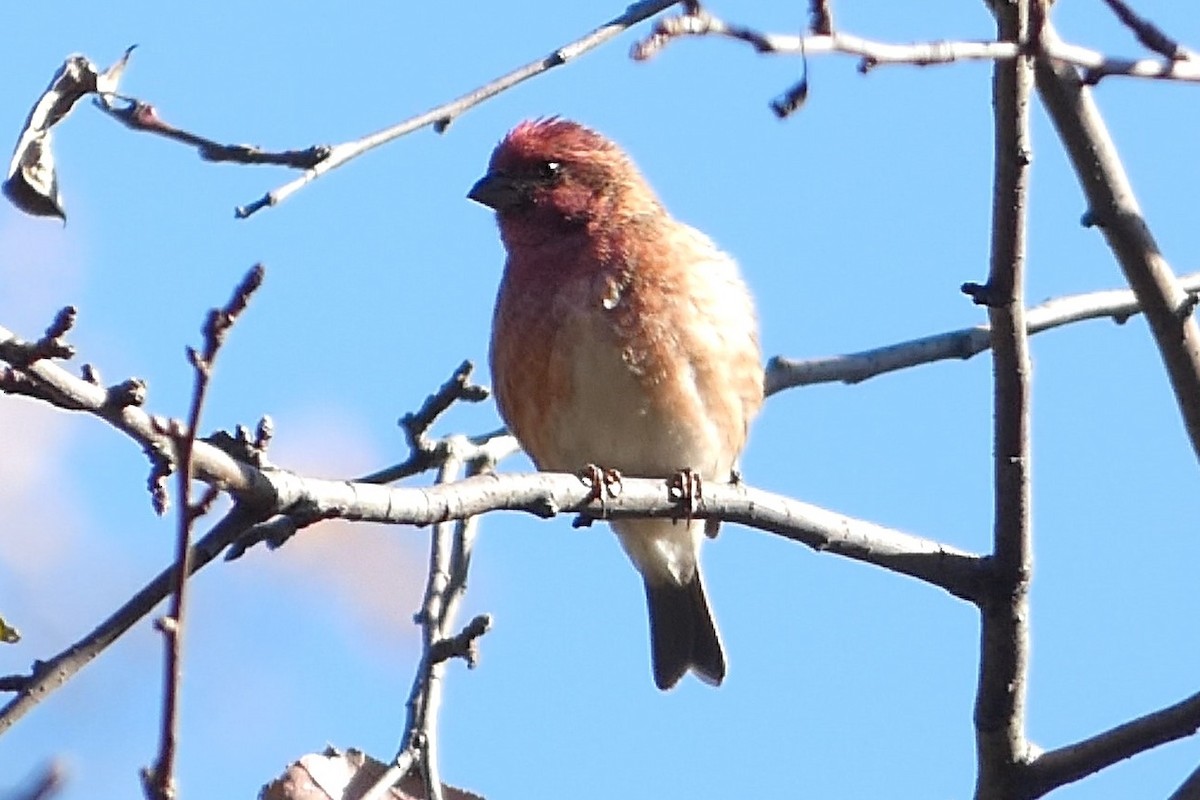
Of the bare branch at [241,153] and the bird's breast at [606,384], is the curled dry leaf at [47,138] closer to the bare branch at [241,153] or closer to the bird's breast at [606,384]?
the bare branch at [241,153]

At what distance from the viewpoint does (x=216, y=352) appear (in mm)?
2406

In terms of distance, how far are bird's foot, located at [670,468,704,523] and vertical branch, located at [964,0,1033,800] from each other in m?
0.69

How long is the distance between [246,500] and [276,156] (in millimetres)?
534

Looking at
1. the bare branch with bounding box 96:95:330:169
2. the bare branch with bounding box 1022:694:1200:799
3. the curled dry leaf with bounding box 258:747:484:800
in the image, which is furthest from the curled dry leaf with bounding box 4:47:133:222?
the bare branch with bounding box 1022:694:1200:799

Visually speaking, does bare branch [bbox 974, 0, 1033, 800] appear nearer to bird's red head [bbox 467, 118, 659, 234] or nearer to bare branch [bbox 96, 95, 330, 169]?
bare branch [bbox 96, 95, 330, 169]

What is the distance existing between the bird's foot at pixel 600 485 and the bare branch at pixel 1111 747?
113 cm

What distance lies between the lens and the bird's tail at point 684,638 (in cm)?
777

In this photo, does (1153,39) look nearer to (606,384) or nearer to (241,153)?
(241,153)

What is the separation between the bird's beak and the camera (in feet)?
24.1

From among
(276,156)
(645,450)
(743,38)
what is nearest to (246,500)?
(276,156)

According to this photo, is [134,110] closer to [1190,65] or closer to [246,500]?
[246,500]

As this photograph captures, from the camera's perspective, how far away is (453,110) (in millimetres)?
3318

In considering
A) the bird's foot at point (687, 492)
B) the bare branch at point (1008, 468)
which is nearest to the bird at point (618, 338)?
the bird's foot at point (687, 492)

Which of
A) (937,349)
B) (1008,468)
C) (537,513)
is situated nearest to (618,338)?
(937,349)
